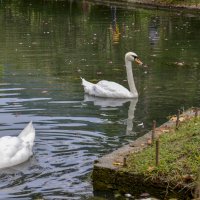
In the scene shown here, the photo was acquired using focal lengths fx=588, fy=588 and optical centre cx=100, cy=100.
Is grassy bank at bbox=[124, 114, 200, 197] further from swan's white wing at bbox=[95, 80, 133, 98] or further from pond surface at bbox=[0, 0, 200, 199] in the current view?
swan's white wing at bbox=[95, 80, 133, 98]

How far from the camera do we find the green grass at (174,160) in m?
6.89

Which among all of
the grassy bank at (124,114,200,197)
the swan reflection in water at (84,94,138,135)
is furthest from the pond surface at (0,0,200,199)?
the grassy bank at (124,114,200,197)

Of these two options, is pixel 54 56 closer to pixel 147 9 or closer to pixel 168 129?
pixel 168 129

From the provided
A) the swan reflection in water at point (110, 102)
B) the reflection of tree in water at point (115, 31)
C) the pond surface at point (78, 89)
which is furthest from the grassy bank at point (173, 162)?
the reflection of tree in water at point (115, 31)

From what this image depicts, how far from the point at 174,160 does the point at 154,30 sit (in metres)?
20.3

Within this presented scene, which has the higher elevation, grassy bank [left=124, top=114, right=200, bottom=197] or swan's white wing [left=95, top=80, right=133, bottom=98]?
grassy bank [left=124, top=114, right=200, bottom=197]

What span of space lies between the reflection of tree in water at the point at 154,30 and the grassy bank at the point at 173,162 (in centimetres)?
1380

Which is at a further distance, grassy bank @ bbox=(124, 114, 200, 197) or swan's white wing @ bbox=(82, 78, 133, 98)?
swan's white wing @ bbox=(82, 78, 133, 98)

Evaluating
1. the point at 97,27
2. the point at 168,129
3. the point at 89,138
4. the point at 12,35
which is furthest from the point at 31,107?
the point at 97,27

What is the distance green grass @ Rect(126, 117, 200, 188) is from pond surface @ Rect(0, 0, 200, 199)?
737mm

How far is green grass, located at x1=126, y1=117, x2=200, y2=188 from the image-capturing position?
6887 mm

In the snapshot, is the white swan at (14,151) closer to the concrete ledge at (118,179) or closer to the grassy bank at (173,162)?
the concrete ledge at (118,179)

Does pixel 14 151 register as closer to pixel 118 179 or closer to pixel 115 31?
pixel 118 179

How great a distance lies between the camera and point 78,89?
45.5ft
